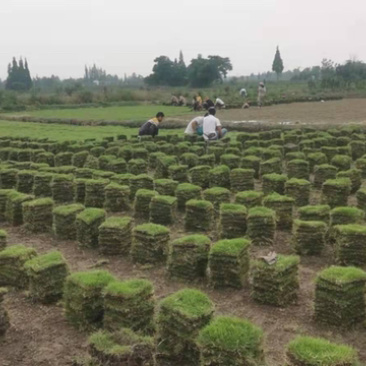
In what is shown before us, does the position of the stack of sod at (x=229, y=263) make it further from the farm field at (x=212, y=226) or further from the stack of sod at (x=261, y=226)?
the stack of sod at (x=261, y=226)

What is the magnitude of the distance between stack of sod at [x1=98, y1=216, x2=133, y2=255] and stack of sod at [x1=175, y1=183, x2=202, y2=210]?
9.64 ft

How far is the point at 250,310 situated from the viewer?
7578 mm


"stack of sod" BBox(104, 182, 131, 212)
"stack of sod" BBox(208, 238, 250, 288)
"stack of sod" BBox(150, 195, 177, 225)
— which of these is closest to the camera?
"stack of sod" BBox(208, 238, 250, 288)

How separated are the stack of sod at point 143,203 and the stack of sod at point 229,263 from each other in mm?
4285

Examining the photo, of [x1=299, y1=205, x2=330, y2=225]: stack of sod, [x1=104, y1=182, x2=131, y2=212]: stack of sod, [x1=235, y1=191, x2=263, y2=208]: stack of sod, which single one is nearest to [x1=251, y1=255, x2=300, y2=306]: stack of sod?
[x1=299, y1=205, x2=330, y2=225]: stack of sod

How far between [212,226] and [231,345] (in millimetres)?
6069

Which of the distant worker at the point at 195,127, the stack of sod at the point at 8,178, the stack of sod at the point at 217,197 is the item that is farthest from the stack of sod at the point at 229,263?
the distant worker at the point at 195,127

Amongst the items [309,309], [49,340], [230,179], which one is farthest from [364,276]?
[230,179]

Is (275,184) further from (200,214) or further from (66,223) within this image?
(66,223)

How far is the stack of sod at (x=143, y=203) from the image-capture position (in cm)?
1238

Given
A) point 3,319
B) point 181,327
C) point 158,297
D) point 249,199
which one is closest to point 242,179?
point 249,199

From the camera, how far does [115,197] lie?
12.9 meters

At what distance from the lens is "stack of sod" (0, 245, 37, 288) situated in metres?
8.49

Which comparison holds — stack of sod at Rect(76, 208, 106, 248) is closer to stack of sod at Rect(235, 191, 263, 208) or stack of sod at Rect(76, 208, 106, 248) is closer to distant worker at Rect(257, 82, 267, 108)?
stack of sod at Rect(235, 191, 263, 208)
